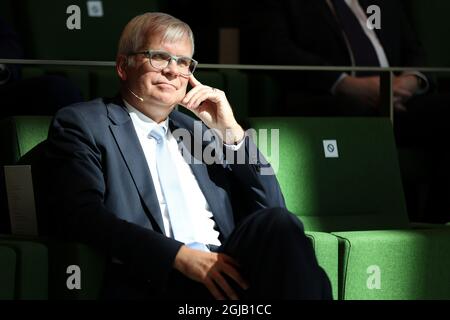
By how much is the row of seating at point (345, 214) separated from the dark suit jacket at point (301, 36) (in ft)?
2.07

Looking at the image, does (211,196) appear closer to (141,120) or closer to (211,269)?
(141,120)

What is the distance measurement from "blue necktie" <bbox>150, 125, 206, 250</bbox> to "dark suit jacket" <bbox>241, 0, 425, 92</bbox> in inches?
55.2

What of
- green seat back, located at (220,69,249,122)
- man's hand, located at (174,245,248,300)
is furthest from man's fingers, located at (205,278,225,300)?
green seat back, located at (220,69,249,122)

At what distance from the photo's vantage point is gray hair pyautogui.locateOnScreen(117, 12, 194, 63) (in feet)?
9.18

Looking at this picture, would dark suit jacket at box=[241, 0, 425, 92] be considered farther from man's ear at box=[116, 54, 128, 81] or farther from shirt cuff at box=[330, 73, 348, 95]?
man's ear at box=[116, 54, 128, 81]

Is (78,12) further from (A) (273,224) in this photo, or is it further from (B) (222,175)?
(A) (273,224)

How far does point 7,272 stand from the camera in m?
2.45

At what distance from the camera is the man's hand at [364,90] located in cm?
410

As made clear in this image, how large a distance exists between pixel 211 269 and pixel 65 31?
6.58ft

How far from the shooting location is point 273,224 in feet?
8.07

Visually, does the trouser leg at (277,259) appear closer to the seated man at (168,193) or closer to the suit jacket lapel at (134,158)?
the seated man at (168,193)
